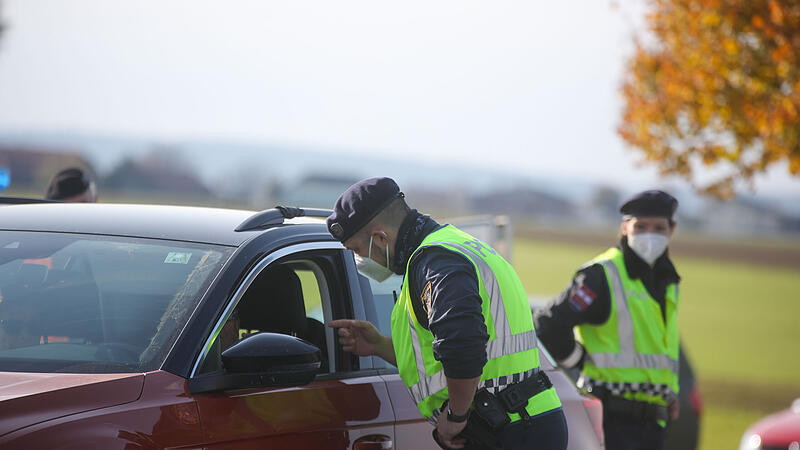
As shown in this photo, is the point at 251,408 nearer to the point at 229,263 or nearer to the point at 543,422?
the point at 229,263

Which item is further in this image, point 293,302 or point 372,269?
point 293,302

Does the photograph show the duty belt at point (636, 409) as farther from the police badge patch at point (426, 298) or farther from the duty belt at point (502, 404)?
the police badge patch at point (426, 298)

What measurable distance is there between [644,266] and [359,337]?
2.33 m

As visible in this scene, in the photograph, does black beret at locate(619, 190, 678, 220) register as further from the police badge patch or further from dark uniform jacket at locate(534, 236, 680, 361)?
the police badge patch

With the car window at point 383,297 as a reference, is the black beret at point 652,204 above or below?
above

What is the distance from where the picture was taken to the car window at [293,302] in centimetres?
396

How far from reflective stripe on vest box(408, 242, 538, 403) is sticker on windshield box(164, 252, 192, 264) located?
0.80 metres

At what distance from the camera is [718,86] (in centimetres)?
1224

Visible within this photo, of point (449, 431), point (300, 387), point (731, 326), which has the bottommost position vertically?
point (731, 326)

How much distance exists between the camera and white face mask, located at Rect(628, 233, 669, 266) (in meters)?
5.67

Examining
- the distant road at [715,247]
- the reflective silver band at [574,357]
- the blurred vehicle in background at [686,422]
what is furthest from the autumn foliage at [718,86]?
the distant road at [715,247]

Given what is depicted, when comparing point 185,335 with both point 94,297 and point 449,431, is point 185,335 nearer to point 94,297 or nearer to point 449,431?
point 94,297

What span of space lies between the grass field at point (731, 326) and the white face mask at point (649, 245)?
28.5 ft

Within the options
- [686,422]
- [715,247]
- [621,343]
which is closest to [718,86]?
[686,422]
